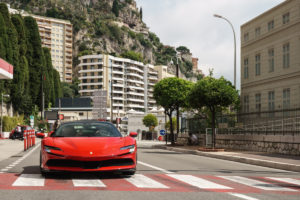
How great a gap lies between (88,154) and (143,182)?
124 cm

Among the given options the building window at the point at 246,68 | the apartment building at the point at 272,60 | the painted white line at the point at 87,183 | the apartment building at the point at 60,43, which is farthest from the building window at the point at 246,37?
the apartment building at the point at 60,43

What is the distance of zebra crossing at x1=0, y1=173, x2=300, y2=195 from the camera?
885 cm

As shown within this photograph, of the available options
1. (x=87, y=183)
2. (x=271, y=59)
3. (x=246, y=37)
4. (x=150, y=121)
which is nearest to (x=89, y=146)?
(x=87, y=183)

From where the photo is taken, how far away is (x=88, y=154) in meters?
9.70

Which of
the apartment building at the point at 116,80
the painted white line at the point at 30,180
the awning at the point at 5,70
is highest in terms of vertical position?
the apartment building at the point at 116,80

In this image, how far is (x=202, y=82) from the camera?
27203 millimetres

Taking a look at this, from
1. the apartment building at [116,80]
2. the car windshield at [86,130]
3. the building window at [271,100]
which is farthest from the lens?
the apartment building at [116,80]

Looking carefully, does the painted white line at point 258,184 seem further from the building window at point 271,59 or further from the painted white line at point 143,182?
the building window at point 271,59

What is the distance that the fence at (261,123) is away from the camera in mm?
21406

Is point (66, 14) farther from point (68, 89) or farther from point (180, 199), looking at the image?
point (180, 199)

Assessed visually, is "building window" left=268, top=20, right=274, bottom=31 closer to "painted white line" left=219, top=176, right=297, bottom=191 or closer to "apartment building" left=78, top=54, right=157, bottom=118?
"painted white line" left=219, top=176, right=297, bottom=191

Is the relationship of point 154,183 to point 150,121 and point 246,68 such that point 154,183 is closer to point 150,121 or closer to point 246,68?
point 246,68

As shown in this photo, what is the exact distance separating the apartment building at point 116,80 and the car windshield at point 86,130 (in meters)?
148

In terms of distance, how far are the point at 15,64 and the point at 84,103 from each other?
67.5m
